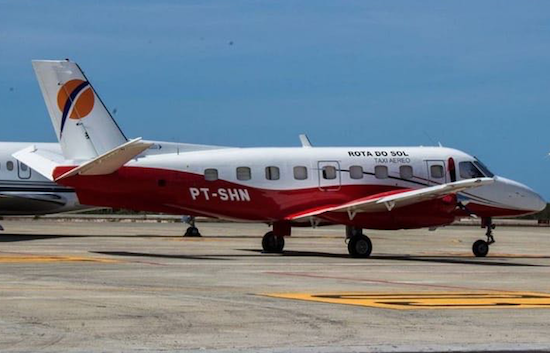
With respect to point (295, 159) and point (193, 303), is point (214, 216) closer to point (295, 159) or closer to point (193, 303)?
point (295, 159)

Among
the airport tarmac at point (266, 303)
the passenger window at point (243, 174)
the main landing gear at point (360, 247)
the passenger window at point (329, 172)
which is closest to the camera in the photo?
the airport tarmac at point (266, 303)

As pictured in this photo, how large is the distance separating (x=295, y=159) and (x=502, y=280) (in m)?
11.8

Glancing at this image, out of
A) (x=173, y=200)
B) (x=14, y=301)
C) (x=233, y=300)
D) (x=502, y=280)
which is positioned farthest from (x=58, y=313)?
(x=173, y=200)

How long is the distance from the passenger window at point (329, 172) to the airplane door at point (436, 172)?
2934 mm

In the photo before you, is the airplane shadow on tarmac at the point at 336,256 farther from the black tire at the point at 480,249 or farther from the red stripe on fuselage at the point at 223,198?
the red stripe on fuselage at the point at 223,198

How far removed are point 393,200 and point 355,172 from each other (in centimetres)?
268

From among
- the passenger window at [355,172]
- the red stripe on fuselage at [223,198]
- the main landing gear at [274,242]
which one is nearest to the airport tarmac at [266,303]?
the red stripe on fuselage at [223,198]

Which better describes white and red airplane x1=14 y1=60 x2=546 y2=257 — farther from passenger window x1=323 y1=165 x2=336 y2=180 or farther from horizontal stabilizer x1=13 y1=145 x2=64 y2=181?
horizontal stabilizer x1=13 y1=145 x2=64 y2=181

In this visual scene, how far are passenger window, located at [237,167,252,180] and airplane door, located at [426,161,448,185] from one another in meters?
5.49

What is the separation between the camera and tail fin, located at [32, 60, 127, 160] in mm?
34719

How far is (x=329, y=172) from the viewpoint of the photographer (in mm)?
35219

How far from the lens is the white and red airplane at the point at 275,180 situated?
33.3 m

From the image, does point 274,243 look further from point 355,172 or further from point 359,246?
point 355,172

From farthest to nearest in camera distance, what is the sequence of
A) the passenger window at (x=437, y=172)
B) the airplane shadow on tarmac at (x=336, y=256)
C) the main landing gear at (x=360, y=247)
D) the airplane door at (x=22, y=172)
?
1. the airplane door at (x=22, y=172)
2. the passenger window at (x=437, y=172)
3. the main landing gear at (x=360, y=247)
4. the airplane shadow on tarmac at (x=336, y=256)
